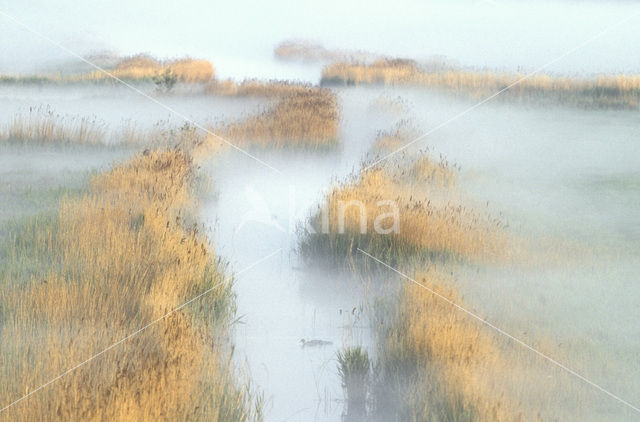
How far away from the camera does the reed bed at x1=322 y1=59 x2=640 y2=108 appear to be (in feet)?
47.6

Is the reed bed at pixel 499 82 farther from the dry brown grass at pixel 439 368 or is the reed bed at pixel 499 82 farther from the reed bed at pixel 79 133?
the dry brown grass at pixel 439 368

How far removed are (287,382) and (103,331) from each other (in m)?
1.12

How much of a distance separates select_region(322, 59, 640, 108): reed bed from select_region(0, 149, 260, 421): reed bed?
8.93m

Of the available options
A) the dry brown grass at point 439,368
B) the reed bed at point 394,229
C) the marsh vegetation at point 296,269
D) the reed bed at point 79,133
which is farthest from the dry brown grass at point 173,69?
the dry brown grass at point 439,368

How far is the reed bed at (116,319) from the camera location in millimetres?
3277

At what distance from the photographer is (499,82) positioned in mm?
15195

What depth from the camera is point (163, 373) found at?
325 cm

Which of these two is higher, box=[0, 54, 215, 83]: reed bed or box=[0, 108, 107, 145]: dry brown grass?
box=[0, 54, 215, 83]: reed bed

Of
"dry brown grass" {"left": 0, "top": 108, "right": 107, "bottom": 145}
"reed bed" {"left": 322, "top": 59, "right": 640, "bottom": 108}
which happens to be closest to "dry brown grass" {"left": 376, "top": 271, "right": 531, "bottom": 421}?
"dry brown grass" {"left": 0, "top": 108, "right": 107, "bottom": 145}

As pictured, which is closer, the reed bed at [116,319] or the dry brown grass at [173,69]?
the reed bed at [116,319]

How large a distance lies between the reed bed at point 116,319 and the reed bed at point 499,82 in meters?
8.93

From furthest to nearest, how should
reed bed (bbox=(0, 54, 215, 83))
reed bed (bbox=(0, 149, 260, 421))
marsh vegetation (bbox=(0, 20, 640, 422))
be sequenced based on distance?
1. reed bed (bbox=(0, 54, 215, 83))
2. marsh vegetation (bbox=(0, 20, 640, 422))
3. reed bed (bbox=(0, 149, 260, 421))

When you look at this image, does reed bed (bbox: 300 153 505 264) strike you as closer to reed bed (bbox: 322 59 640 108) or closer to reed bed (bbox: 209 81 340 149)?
reed bed (bbox: 209 81 340 149)

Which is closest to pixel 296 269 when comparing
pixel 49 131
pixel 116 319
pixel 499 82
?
pixel 116 319
